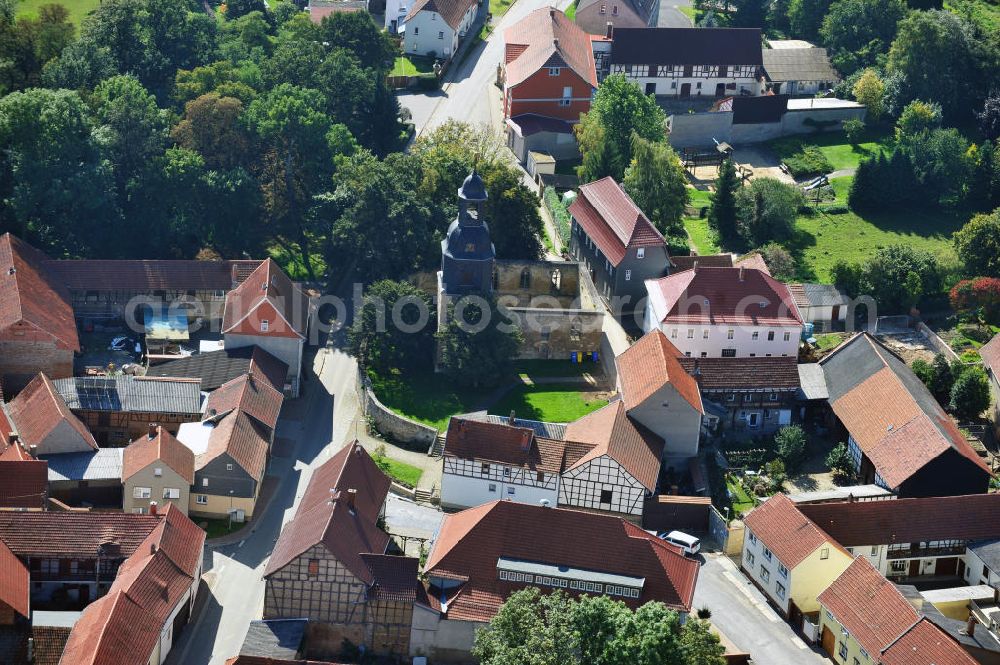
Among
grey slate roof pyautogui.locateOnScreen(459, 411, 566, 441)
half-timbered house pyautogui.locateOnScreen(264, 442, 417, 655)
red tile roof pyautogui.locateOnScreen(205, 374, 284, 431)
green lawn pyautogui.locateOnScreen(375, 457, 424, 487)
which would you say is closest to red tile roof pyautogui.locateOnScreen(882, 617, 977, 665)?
half-timbered house pyautogui.locateOnScreen(264, 442, 417, 655)

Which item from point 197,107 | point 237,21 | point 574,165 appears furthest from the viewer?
point 237,21

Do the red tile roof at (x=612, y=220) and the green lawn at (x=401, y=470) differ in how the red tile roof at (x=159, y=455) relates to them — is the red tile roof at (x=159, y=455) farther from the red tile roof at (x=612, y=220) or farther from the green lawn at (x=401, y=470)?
the red tile roof at (x=612, y=220)

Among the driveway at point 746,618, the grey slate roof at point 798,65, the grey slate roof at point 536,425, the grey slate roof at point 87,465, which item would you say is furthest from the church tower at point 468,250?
the grey slate roof at point 798,65

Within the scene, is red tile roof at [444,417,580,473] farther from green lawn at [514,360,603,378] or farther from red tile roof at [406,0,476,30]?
red tile roof at [406,0,476,30]

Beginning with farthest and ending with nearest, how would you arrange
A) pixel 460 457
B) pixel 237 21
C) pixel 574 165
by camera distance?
1. pixel 237 21
2. pixel 574 165
3. pixel 460 457

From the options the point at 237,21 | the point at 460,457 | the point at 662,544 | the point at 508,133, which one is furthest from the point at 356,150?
the point at 662,544

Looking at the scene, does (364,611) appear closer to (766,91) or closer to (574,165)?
(574,165)
